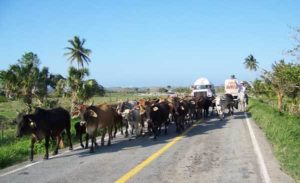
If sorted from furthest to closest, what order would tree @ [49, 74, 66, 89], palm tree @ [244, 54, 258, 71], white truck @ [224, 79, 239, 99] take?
palm tree @ [244, 54, 258, 71] → tree @ [49, 74, 66, 89] → white truck @ [224, 79, 239, 99]

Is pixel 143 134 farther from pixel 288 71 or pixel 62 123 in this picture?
pixel 288 71

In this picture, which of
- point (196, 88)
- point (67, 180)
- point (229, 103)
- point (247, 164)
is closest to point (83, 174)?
point (67, 180)

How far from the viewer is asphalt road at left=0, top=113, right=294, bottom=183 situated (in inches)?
371

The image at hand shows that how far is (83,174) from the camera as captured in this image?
9.92m

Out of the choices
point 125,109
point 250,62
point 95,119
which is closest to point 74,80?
point 125,109

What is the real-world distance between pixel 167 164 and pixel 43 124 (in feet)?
16.1

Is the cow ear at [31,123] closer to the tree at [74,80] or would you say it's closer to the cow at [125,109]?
the cow at [125,109]

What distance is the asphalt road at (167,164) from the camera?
31.0 ft

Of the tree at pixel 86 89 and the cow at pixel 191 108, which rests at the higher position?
the tree at pixel 86 89

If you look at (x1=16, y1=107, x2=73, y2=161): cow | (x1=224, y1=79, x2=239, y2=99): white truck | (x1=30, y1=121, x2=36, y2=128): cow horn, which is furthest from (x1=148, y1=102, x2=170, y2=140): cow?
(x1=224, y1=79, x2=239, y2=99): white truck

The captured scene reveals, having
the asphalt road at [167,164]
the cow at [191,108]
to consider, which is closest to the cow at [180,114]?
the cow at [191,108]

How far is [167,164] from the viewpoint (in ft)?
35.7

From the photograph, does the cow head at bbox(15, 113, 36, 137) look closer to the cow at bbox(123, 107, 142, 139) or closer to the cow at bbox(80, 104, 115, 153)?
the cow at bbox(80, 104, 115, 153)

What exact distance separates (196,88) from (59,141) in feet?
78.4
